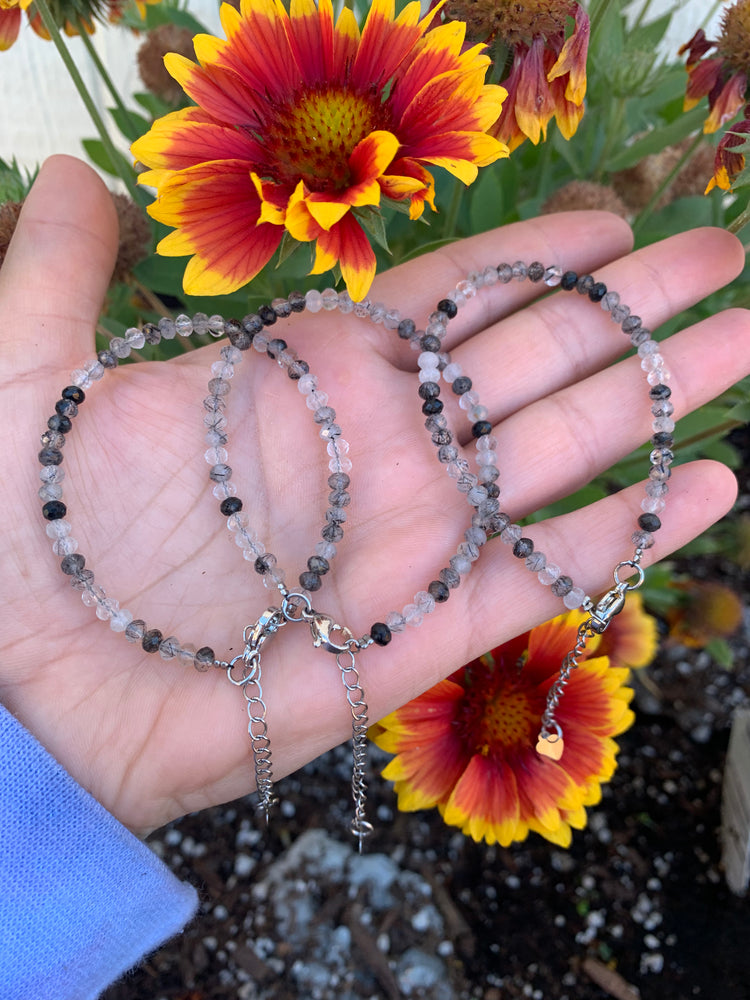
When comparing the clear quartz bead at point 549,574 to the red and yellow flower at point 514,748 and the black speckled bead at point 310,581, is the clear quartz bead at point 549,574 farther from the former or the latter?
the black speckled bead at point 310,581

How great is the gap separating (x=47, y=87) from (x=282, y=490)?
1.28m

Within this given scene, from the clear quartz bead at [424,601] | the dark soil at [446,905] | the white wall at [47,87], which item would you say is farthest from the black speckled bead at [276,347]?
the white wall at [47,87]

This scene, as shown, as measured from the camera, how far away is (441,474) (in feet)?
3.25

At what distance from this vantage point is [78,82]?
965mm

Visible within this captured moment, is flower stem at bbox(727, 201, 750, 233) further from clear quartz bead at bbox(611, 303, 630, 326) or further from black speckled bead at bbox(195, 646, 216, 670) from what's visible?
black speckled bead at bbox(195, 646, 216, 670)

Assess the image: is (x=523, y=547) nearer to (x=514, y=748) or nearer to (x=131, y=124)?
(x=514, y=748)

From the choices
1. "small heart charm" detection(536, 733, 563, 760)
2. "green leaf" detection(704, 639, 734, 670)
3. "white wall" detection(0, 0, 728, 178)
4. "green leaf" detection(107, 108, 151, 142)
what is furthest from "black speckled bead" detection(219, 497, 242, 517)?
"white wall" detection(0, 0, 728, 178)

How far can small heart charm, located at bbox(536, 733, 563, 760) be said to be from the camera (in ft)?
3.05

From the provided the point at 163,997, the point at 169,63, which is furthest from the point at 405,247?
the point at 163,997

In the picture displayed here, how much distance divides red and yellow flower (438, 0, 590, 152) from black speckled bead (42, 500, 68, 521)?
1.99 feet

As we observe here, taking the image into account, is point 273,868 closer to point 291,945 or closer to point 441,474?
point 291,945

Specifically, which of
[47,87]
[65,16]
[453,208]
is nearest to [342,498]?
[453,208]

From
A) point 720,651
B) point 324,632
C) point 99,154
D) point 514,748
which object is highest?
point 99,154

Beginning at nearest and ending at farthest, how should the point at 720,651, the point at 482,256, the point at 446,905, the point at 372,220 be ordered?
the point at 372,220 < the point at 482,256 < the point at 446,905 < the point at 720,651
